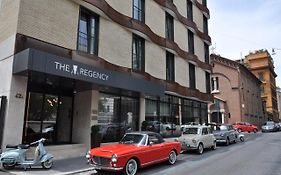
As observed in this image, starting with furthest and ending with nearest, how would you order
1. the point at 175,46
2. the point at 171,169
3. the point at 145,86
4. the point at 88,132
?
the point at 175,46 < the point at 145,86 < the point at 88,132 < the point at 171,169

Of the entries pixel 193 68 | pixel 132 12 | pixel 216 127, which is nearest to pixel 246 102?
pixel 193 68

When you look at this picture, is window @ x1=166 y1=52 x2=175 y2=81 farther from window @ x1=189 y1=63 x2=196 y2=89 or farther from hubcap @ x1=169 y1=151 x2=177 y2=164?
hubcap @ x1=169 y1=151 x2=177 y2=164

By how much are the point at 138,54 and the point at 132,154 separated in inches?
423

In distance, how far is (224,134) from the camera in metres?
20.7

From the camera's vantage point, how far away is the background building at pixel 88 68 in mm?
11617

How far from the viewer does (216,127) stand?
73.7 feet

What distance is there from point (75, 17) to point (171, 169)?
911 cm

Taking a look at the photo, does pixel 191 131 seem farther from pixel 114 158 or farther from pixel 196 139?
pixel 114 158

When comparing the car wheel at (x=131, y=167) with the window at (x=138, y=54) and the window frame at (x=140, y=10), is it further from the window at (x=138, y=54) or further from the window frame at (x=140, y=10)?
the window frame at (x=140, y=10)

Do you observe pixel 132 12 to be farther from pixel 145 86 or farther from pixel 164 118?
pixel 164 118

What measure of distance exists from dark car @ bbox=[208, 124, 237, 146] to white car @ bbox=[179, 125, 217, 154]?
2.77 m

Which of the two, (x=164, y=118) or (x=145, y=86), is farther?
(x=164, y=118)

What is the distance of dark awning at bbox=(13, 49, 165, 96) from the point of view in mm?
10453

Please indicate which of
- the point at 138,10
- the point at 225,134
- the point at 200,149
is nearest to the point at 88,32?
the point at 138,10
